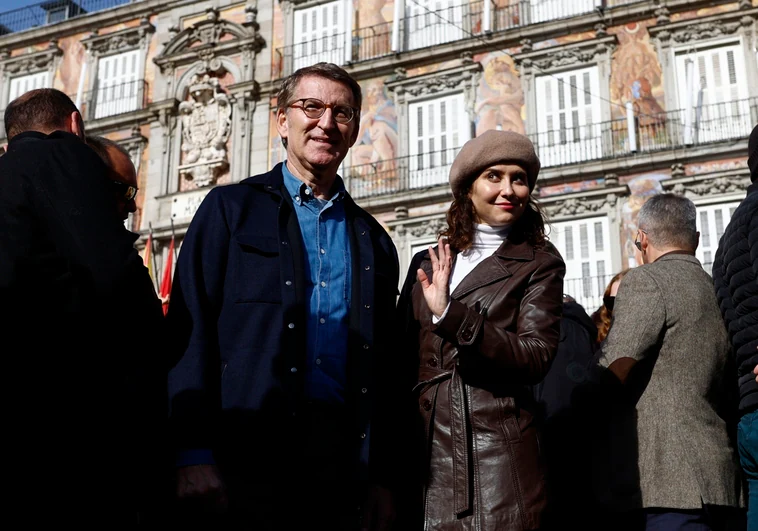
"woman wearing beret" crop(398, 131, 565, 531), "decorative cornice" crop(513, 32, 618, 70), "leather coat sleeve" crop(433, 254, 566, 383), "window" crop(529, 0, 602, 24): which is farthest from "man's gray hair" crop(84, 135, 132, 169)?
"window" crop(529, 0, 602, 24)

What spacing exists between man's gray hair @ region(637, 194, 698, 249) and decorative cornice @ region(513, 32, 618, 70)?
13.7 metres

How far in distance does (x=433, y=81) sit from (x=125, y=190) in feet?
48.8

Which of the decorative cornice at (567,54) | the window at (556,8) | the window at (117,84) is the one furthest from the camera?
the window at (117,84)

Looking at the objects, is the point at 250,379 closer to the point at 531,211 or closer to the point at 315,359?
the point at 315,359

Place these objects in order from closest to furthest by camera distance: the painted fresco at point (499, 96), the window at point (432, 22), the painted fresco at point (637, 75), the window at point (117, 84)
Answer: the painted fresco at point (637, 75), the painted fresco at point (499, 96), the window at point (432, 22), the window at point (117, 84)

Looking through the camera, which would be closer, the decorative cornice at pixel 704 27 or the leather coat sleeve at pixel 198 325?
the leather coat sleeve at pixel 198 325

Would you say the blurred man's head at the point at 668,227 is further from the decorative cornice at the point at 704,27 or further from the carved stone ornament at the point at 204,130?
the carved stone ornament at the point at 204,130

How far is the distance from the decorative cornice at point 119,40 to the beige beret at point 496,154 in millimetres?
19609

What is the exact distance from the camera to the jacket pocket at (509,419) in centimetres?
270

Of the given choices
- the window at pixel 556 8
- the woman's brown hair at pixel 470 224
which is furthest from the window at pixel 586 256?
the woman's brown hair at pixel 470 224

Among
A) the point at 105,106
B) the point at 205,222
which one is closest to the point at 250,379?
the point at 205,222

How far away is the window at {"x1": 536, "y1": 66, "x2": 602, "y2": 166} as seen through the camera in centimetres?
1666

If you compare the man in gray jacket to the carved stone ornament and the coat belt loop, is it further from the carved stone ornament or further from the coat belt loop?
the carved stone ornament

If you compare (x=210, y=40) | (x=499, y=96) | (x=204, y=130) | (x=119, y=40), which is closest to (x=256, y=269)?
(x=499, y=96)
